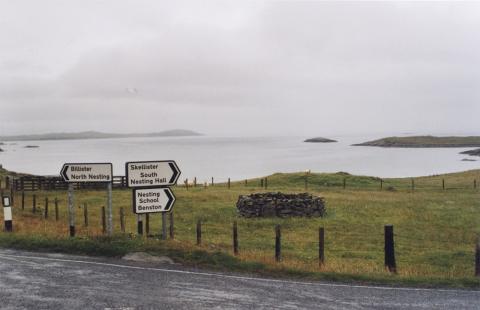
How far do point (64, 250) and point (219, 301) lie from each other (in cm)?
654

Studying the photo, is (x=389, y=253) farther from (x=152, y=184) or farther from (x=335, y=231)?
(x=335, y=231)

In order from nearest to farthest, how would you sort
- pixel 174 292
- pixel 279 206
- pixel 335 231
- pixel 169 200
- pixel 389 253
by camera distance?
pixel 174 292 < pixel 389 253 < pixel 169 200 < pixel 335 231 < pixel 279 206

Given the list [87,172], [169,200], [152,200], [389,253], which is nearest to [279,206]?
[169,200]

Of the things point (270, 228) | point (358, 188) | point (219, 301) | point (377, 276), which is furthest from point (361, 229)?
point (358, 188)

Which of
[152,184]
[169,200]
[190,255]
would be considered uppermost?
[152,184]

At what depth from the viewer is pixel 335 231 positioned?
27.2 metres

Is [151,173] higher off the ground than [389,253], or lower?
higher

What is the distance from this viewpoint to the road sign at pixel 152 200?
14.7 m

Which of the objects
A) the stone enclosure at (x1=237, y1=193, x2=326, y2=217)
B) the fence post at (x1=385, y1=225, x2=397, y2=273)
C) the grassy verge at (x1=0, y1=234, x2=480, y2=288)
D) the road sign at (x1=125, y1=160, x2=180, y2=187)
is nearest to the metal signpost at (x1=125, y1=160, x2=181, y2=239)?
the road sign at (x1=125, y1=160, x2=180, y2=187)

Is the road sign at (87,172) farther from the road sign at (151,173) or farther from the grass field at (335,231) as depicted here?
the grass field at (335,231)

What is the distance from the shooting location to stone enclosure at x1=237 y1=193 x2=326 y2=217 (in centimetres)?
3241

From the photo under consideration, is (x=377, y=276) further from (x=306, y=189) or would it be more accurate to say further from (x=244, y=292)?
(x=306, y=189)

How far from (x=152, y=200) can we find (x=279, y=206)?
18648 millimetres

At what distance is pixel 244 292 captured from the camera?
9.85m
